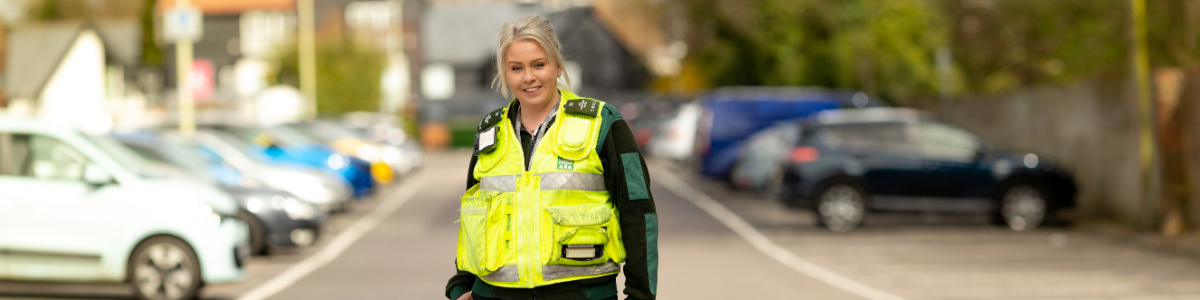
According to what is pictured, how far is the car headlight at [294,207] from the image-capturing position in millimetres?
14258

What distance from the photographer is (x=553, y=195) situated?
11.6ft

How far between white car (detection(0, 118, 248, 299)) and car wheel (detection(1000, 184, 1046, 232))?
1038cm

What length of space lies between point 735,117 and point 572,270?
2228 cm

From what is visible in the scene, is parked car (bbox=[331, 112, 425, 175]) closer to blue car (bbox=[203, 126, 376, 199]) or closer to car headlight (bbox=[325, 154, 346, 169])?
blue car (bbox=[203, 126, 376, 199])

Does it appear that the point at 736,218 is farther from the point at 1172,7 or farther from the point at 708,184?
the point at 708,184

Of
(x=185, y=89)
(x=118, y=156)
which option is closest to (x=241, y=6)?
(x=185, y=89)

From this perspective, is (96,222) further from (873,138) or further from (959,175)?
(959,175)

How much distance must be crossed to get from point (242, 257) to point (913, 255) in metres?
7.06

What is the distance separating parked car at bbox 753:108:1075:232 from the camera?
17.1m

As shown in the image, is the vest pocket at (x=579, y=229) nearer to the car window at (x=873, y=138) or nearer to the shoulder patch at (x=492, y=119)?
the shoulder patch at (x=492, y=119)

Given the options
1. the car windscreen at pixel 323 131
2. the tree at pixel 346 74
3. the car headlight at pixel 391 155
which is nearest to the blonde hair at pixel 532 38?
the car windscreen at pixel 323 131

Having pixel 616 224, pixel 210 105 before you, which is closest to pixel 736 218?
pixel 616 224

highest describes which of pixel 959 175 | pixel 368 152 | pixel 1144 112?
pixel 368 152

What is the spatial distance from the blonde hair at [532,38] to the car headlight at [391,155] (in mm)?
25716
